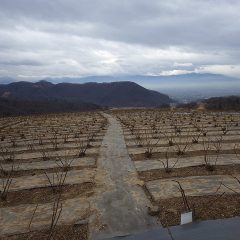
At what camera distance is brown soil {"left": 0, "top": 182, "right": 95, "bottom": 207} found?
27.7ft

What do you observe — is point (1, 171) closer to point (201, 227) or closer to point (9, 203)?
point (9, 203)

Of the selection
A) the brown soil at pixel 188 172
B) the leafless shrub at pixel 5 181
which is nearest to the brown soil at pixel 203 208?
the brown soil at pixel 188 172

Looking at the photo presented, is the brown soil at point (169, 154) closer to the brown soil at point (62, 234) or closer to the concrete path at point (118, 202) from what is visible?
the concrete path at point (118, 202)

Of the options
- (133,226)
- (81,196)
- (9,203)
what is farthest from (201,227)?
(9,203)

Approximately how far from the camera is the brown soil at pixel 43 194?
8.45 meters

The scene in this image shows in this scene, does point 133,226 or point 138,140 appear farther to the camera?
point 138,140

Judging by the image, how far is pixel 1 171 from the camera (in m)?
11.3

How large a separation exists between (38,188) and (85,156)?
13.2ft


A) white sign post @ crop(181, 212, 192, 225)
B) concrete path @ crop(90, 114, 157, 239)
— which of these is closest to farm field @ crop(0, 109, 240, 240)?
concrete path @ crop(90, 114, 157, 239)

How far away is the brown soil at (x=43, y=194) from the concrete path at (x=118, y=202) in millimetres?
372

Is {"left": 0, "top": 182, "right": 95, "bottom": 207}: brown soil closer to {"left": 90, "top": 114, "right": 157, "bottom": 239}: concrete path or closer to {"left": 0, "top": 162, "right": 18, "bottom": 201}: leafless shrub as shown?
{"left": 0, "top": 162, "right": 18, "bottom": 201}: leafless shrub

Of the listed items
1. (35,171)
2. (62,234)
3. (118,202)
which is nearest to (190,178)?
(118,202)

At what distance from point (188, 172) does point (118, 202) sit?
3095 millimetres

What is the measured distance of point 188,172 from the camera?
10.3 meters
